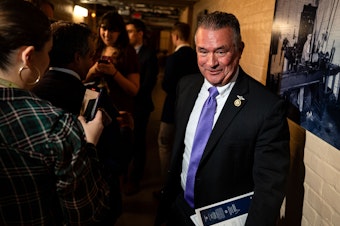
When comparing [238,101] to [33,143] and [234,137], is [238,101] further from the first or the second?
[33,143]

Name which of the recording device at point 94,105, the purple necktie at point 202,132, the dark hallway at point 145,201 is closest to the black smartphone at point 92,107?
the recording device at point 94,105

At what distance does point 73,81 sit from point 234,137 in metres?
0.75

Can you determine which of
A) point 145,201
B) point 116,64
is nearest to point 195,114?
point 116,64

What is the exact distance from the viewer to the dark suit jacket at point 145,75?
3.13 metres

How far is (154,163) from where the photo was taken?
4.04m

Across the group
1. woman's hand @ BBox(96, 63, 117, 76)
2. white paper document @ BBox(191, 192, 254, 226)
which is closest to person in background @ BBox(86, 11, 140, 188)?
woman's hand @ BBox(96, 63, 117, 76)

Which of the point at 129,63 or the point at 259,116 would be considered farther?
the point at 129,63

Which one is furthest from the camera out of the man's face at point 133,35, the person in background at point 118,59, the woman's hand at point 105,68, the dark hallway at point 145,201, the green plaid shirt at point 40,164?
the man's face at point 133,35

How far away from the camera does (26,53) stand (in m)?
0.87

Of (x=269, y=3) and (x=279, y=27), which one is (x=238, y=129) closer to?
(x=279, y=27)

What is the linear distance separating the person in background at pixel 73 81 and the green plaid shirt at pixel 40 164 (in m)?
0.26

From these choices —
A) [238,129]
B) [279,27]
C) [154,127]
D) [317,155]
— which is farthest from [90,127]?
[154,127]

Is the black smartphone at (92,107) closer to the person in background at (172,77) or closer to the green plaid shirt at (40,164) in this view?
the green plaid shirt at (40,164)

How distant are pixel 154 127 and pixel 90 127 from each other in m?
4.83
